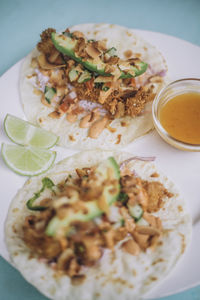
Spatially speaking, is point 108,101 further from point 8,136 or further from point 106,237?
point 106,237

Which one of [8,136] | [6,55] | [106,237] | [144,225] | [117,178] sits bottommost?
[144,225]

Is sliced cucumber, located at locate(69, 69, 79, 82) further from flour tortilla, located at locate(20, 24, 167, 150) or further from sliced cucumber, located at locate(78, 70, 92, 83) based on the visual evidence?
flour tortilla, located at locate(20, 24, 167, 150)

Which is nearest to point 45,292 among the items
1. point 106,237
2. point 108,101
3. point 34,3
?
point 106,237

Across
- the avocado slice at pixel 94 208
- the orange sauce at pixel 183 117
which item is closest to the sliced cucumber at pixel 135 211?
the avocado slice at pixel 94 208

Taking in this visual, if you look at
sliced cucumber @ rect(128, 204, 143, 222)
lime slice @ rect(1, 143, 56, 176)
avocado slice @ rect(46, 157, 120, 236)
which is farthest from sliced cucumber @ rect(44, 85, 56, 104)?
sliced cucumber @ rect(128, 204, 143, 222)

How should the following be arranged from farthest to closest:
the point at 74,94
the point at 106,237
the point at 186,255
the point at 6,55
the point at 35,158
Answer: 1. the point at 6,55
2. the point at 74,94
3. the point at 35,158
4. the point at 186,255
5. the point at 106,237

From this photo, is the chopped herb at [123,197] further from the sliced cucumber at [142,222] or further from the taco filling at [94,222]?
the sliced cucumber at [142,222]

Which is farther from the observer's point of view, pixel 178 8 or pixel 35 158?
pixel 178 8
